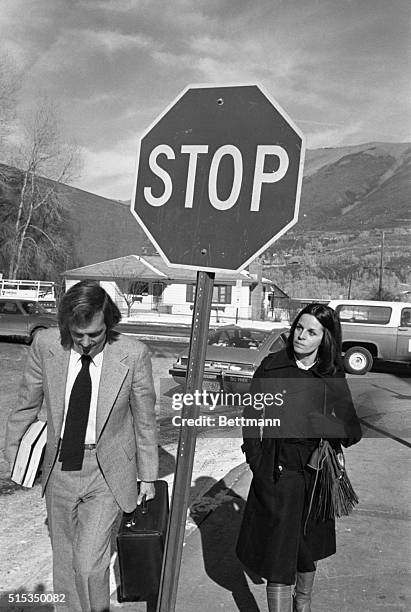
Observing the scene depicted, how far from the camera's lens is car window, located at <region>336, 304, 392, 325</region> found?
17.1m

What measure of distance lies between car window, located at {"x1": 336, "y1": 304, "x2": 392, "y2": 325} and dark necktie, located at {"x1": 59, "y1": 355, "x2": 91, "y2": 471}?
14671mm

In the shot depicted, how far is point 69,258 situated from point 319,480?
48.9 meters

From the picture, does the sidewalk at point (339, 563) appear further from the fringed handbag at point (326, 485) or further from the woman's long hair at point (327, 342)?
the woman's long hair at point (327, 342)

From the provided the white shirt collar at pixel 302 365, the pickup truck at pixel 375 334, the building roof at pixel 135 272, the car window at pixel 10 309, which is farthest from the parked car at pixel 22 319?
the building roof at pixel 135 272

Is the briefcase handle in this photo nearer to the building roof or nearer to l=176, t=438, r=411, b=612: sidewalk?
l=176, t=438, r=411, b=612: sidewalk

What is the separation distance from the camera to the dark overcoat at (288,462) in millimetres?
2930

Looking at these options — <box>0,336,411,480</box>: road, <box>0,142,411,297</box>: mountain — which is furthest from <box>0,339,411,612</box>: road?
<box>0,142,411,297</box>: mountain

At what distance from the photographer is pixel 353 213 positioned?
311 ft

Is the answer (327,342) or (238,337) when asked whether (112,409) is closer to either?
(327,342)

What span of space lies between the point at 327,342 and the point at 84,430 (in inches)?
46.7

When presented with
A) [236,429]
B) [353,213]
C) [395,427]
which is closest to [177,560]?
[236,429]

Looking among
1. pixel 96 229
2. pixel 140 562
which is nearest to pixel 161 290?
pixel 96 229

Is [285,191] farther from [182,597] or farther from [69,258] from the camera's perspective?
[69,258]

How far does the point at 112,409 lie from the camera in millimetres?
2941
